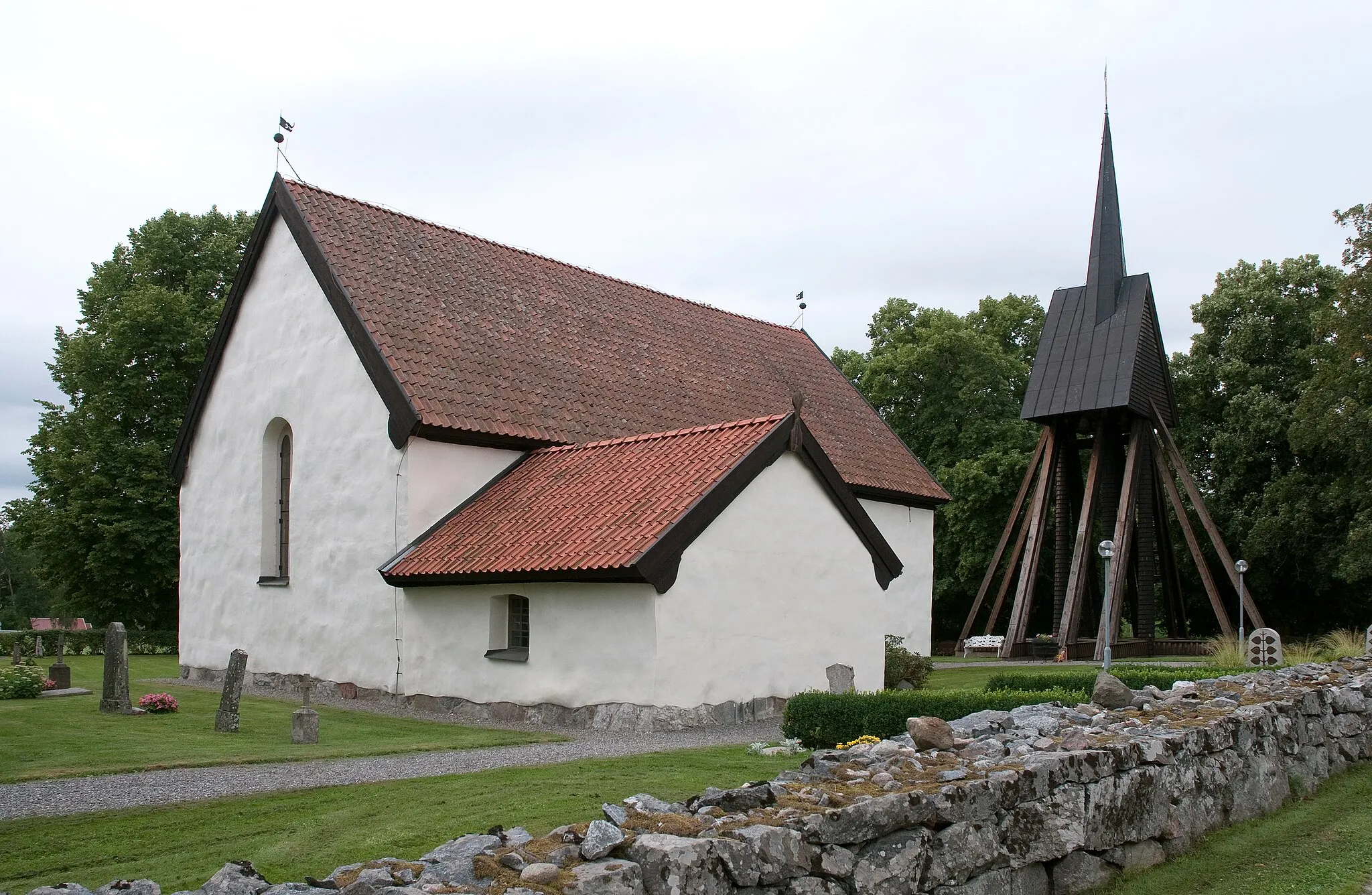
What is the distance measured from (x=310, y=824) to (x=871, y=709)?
5.90 meters

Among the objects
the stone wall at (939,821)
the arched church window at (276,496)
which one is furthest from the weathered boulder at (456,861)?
the arched church window at (276,496)

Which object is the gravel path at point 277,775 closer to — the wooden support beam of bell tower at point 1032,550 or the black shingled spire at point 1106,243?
the wooden support beam of bell tower at point 1032,550

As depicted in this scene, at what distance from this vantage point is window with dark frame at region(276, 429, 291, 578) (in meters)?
19.7

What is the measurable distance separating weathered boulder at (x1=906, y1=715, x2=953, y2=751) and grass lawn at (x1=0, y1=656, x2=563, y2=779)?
6242 millimetres

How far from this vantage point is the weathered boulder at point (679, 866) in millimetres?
4410

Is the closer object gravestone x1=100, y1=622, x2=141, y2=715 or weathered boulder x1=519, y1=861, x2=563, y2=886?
weathered boulder x1=519, y1=861, x2=563, y2=886

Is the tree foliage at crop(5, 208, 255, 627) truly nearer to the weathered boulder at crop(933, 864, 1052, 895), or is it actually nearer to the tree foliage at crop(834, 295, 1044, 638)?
the tree foliage at crop(834, 295, 1044, 638)

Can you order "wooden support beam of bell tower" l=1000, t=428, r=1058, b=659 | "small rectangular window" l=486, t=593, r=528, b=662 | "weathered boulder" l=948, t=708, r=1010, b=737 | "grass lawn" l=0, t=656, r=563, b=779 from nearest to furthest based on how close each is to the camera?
"weathered boulder" l=948, t=708, r=1010, b=737, "grass lawn" l=0, t=656, r=563, b=779, "small rectangular window" l=486, t=593, r=528, b=662, "wooden support beam of bell tower" l=1000, t=428, r=1058, b=659

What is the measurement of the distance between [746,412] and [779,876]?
59.4 feet

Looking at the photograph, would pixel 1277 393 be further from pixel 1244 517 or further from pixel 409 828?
pixel 409 828

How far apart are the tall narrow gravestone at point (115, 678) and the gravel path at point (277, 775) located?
14.6ft

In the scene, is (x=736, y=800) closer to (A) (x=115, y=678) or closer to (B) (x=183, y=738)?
(B) (x=183, y=738)

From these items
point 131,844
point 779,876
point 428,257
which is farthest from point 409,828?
point 428,257

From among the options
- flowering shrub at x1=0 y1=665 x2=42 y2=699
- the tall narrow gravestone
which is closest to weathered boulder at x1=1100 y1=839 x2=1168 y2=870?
the tall narrow gravestone
